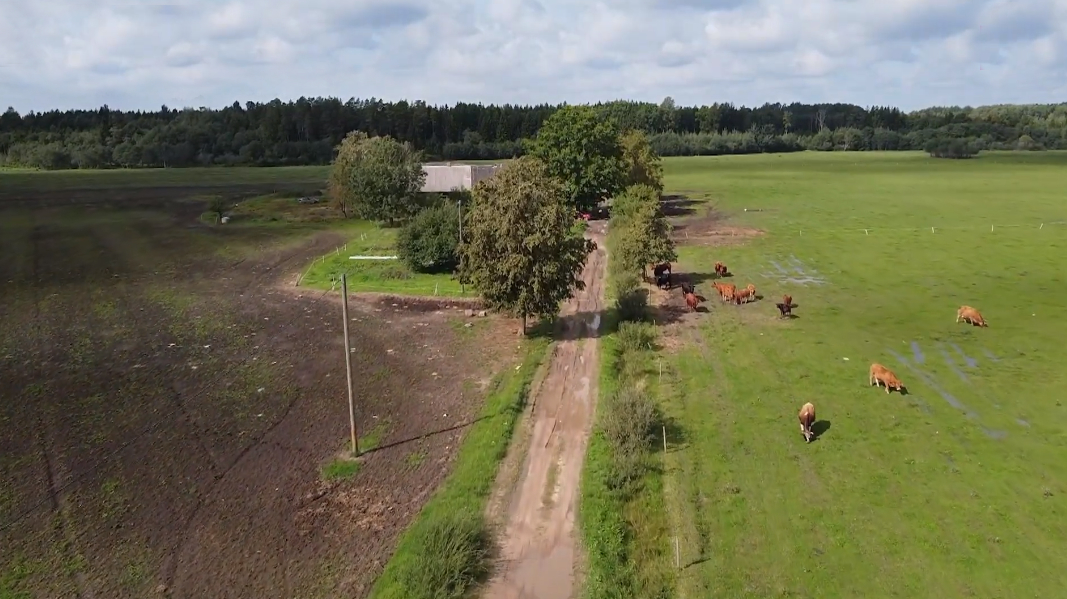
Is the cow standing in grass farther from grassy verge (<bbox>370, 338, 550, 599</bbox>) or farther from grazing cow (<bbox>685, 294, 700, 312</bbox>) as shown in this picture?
grassy verge (<bbox>370, 338, 550, 599</bbox>)

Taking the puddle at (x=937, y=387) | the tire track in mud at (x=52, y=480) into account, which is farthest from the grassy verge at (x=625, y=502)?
the tire track in mud at (x=52, y=480)

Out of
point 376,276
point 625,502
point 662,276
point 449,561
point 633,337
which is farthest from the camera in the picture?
point 376,276

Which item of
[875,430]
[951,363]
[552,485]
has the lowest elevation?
[552,485]

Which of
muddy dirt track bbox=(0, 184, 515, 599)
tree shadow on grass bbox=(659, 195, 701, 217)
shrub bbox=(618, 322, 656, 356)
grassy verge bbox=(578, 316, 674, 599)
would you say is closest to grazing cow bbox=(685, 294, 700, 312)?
shrub bbox=(618, 322, 656, 356)

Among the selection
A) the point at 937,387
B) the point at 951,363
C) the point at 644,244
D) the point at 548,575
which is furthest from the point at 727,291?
the point at 548,575

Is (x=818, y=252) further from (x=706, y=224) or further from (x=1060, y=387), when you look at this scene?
(x=1060, y=387)

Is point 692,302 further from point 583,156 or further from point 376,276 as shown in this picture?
point 583,156

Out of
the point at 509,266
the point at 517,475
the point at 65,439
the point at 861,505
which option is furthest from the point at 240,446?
the point at 861,505

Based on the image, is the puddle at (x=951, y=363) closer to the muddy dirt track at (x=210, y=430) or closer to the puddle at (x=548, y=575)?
the muddy dirt track at (x=210, y=430)
